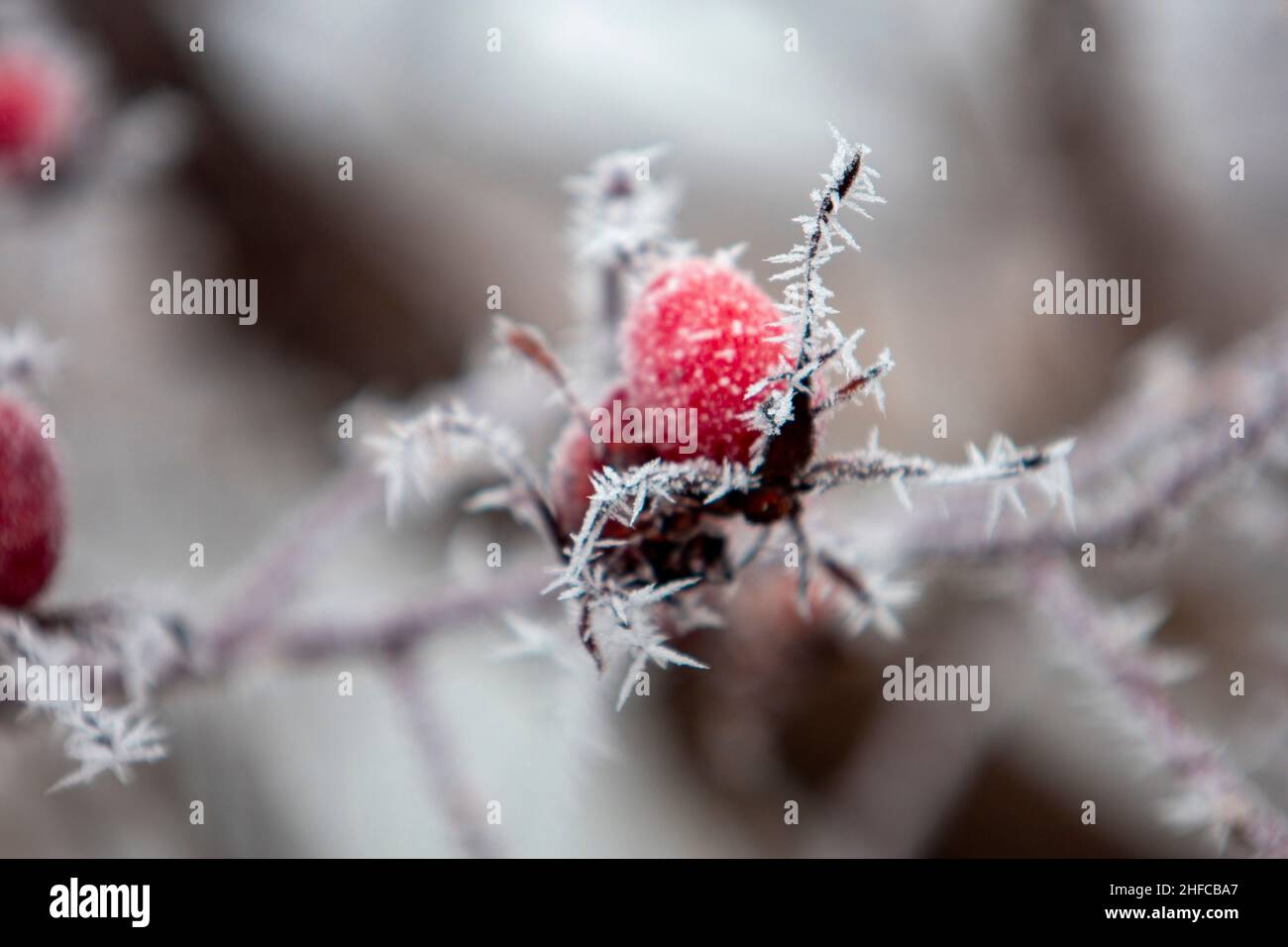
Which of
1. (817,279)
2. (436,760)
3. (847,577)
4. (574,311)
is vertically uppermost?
(574,311)

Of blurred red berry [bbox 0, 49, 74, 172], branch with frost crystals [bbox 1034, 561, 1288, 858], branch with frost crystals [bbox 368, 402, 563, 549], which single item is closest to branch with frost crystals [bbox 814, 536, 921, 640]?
branch with frost crystals [bbox 368, 402, 563, 549]

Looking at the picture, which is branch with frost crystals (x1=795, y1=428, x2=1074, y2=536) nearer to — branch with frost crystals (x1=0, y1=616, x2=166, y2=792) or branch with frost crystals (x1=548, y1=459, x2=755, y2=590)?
branch with frost crystals (x1=548, y1=459, x2=755, y2=590)

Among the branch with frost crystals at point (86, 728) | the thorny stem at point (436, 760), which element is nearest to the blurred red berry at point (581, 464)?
the branch with frost crystals at point (86, 728)

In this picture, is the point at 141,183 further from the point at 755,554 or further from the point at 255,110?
the point at 755,554

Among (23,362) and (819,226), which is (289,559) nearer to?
(23,362)

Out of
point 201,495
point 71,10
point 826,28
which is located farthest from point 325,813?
point 826,28

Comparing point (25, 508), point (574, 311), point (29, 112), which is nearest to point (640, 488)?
point (25, 508)
